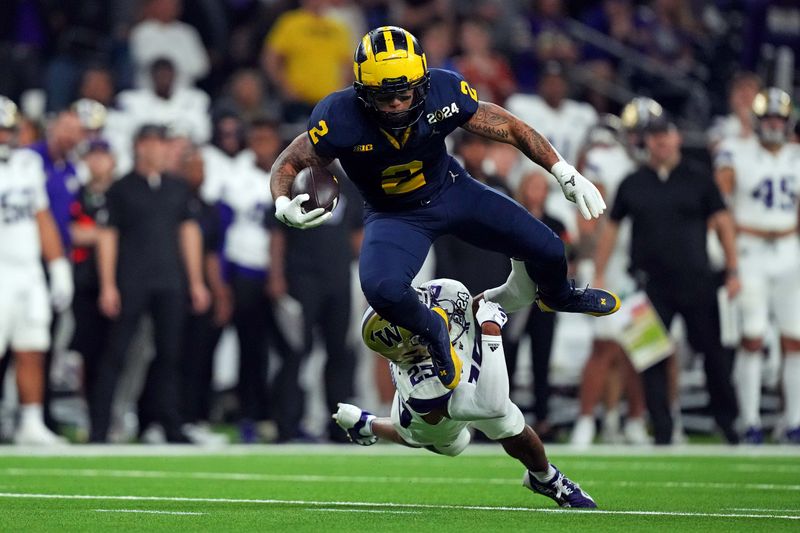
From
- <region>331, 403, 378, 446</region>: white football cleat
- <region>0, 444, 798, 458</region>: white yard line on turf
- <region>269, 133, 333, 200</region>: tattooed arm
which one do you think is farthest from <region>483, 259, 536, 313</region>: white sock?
<region>0, 444, 798, 458</region>: white yard line on turf

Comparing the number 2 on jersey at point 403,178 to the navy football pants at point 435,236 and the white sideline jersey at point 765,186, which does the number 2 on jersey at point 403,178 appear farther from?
the white sideline jersey at point 765,186

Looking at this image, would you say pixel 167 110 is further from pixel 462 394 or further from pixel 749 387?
pixel 462 394

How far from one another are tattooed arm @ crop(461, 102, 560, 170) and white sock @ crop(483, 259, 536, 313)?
0.63m

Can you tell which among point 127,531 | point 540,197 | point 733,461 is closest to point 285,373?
point 540,197

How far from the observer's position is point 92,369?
44.4 ft

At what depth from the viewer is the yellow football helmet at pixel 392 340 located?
831 centimetres

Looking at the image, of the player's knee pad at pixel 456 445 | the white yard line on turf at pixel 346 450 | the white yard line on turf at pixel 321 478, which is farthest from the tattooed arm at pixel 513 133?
the white yard line on turf at pixel 346 450

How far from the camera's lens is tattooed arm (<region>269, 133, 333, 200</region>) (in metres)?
8.17

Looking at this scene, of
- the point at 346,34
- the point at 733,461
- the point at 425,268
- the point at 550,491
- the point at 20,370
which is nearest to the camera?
the point at 550,491

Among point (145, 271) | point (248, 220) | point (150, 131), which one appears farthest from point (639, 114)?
point (145, 271)

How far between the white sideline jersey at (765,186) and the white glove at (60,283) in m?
5.27

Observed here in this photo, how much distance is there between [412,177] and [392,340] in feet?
2.56

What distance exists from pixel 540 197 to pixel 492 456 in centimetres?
233

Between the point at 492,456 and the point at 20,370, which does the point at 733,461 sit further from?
the point at 20,370
